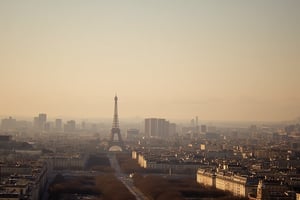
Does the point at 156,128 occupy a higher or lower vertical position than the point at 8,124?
→ lower

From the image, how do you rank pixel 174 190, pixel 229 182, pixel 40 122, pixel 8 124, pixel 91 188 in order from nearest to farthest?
pixel 174 190
pixel 91 188
pixel 229 182
pixel 8 124
pixel 40 122

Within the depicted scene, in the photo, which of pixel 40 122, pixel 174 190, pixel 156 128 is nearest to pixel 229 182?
pixel 174 190

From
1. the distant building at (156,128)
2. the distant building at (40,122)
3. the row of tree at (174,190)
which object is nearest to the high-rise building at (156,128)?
the distant building at (156,128)

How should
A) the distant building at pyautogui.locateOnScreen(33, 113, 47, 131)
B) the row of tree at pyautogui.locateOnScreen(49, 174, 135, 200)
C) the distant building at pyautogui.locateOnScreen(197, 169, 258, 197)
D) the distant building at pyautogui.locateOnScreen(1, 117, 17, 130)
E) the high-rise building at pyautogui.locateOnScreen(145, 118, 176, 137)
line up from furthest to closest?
the distant building at pyautogui.locateOnScreen(33, 113, 47, 131), the high-rise building at pyautogui.locateOnScreen(145, 118, 176, 137), the distant building at pyautogui.locateOnScreen(1, 117, 17, 130), the distant building at pyautogui.locateOnScreen(197, 169, 258, 197), the row of tree at pyautogui.locateOnScreen(49, 174, 135, 200)

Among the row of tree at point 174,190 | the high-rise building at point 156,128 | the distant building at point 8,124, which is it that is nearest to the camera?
the row of tree at point 174,190

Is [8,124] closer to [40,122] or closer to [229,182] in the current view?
[40,122]

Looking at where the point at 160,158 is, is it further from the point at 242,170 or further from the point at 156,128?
the point at 156,128

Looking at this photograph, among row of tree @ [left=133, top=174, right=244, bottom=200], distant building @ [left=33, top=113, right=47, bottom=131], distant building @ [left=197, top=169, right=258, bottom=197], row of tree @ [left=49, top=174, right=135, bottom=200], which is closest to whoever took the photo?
row of tree @ [left=49, top=174, right=135, bottom=200]

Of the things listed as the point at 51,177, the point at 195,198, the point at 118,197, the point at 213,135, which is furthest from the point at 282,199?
the point at 213,135

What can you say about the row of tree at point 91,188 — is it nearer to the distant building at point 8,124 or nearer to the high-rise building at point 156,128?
the distant building at point 8,124

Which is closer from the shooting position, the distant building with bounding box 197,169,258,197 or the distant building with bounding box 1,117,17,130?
the distant building with bounding box 197,169,258,197

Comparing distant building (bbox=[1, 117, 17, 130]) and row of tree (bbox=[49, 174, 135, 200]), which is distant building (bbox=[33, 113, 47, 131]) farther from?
row of tree (bbox=[49, 174, 135, 200])

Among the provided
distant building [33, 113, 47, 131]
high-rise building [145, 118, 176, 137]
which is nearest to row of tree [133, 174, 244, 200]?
high-rise building [145, 118, 176, 137]
